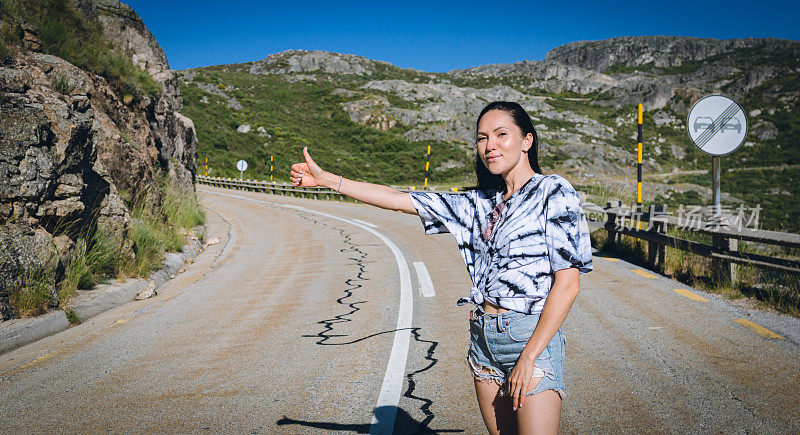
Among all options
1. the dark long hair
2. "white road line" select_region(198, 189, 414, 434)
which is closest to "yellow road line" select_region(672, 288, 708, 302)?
"white road line" select_region(198, 189, 414, 434)

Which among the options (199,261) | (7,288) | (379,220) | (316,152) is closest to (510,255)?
(7,288)

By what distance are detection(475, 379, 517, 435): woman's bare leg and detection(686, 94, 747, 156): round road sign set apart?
7748 millimetres

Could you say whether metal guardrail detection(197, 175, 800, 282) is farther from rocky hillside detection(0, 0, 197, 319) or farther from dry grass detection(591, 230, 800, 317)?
rocky hillside detection(0, 0, 197, 319)

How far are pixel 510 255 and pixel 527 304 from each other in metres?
0.19

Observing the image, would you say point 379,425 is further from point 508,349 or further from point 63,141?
point 63,141

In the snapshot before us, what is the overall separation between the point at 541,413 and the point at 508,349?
0.25 metres

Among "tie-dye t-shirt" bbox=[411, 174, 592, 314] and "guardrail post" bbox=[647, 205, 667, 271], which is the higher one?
"tie-dye t-shirt" bbox=[411, 174, 592, 314]

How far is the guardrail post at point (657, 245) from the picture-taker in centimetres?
894

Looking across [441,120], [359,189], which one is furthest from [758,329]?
[441,120]

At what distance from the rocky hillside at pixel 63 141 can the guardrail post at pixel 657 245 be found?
9.29 meters

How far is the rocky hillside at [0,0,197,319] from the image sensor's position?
6.14 metres

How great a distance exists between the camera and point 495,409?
1999mm

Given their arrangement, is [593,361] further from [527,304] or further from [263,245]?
[263,245]

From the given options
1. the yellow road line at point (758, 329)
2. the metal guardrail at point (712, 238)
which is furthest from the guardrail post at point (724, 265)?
the yellow road line at point (758, 329)
